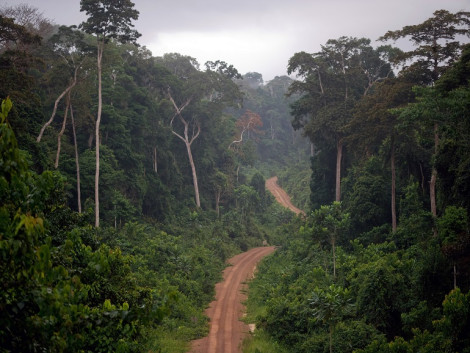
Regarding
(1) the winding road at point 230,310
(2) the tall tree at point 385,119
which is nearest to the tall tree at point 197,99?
(1) the winding road at point 230,310

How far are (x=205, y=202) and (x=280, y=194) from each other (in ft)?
68.7

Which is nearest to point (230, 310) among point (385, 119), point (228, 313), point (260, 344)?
point (228, 313)

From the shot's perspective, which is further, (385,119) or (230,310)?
(385,119)

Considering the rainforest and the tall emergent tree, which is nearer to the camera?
the rainforest

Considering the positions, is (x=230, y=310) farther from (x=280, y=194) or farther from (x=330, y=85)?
(x=280, y=194)

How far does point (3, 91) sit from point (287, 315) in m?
16.3

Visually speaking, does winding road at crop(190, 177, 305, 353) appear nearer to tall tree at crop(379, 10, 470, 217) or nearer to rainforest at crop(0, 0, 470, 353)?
rainforest at crop(0, 0, 470, 353)

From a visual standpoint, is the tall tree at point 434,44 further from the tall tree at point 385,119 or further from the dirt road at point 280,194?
the dirt road at point 280,194

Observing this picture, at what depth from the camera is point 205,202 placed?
1868 inches

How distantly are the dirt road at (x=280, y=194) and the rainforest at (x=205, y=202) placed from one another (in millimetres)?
6148

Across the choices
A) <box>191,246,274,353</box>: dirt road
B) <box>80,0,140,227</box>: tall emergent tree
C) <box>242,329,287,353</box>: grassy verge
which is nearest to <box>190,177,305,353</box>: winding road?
<box>191,246,274,353</box>: dirt road

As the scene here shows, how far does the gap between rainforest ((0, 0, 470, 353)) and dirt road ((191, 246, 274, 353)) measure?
0.62 m

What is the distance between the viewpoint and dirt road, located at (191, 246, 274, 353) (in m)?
18.0

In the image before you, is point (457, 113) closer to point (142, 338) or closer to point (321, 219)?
point (321, 219)
